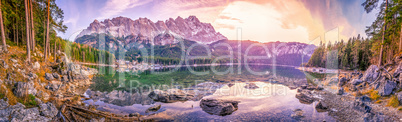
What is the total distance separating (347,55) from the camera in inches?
2852

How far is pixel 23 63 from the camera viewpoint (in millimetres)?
20375

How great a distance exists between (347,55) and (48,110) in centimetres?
10391

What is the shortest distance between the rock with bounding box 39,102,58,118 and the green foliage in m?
90.2

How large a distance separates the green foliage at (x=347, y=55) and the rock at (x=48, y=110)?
90.2m

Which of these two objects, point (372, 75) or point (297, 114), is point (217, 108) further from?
point (372, 75)

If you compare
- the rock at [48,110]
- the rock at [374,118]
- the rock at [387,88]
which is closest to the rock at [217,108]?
the rock at [374,118]

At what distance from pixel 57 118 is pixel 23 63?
14.5m

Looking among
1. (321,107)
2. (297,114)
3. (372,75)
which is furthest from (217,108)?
(372,75)

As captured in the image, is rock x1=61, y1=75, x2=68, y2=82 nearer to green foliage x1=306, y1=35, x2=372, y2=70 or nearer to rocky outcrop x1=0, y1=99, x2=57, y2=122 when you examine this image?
rocky outcrop x1=0, y1=99, x2=57, y2=122

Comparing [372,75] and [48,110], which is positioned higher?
[372,75]

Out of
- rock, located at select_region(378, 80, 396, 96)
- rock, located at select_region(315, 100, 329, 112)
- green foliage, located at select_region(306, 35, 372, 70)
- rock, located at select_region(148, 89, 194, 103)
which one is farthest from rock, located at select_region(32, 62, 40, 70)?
green foliage, located at select_region(306, 35, 372, 70)

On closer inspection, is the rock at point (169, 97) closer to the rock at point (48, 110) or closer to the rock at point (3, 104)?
the rock at point (48, 110)

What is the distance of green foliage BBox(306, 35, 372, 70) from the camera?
61603 millimetres

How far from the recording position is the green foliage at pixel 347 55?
61.6 metres
